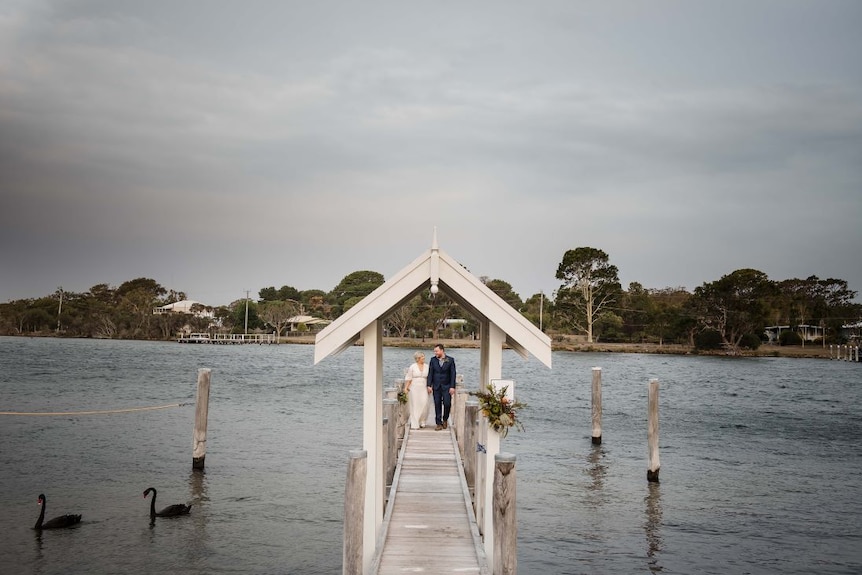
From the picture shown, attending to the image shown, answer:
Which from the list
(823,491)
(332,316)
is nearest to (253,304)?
(332,316)

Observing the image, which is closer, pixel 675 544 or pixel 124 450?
pixel 675 544

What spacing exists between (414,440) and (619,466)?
11.2 meters

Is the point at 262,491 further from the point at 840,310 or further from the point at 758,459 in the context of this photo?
the point at 840,310

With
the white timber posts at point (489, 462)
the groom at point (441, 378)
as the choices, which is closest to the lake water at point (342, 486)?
the groom at point (441, 378)

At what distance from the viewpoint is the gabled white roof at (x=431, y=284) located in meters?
9.81

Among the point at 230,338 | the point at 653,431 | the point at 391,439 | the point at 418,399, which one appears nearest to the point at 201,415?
the point at 418,399

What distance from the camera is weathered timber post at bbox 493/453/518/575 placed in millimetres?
8336

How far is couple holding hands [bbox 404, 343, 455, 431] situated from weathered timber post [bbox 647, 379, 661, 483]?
20.6ft

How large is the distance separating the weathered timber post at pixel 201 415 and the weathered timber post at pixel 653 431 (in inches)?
493

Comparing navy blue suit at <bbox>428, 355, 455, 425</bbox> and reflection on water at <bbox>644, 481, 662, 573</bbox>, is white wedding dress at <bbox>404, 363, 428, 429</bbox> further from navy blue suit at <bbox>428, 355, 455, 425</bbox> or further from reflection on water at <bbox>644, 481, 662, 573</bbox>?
reflection on water at <bbox>644, 481, 662, 573</bbox>

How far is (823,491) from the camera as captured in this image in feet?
77.0

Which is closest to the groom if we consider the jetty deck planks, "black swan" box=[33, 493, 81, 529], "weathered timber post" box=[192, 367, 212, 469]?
the jetty deck planks

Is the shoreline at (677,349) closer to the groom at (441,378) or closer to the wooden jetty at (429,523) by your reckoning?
the groom at (441,378)

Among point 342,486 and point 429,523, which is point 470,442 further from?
point 342,486
